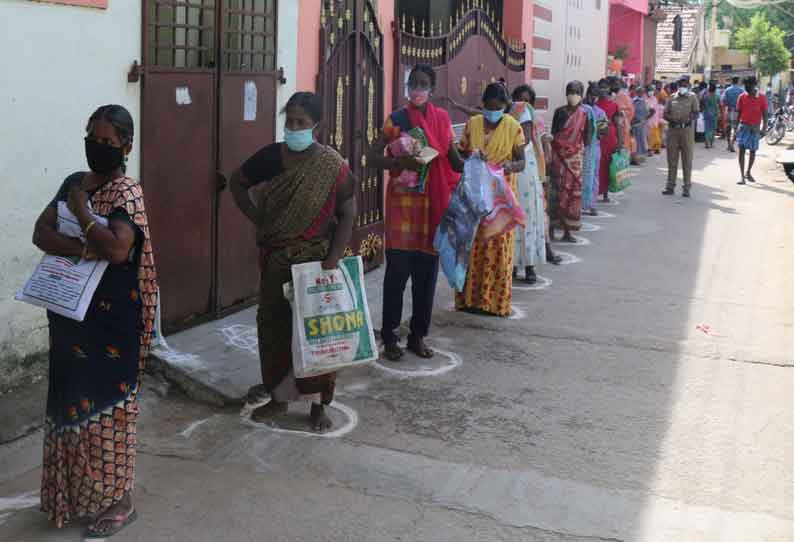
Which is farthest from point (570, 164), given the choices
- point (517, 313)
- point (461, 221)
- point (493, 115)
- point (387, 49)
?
point (461, 221)

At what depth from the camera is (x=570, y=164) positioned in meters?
10.5

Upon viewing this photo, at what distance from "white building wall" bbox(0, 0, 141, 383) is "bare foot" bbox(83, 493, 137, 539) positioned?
1369 mm

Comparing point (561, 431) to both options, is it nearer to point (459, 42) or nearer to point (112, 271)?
point (112, 271)

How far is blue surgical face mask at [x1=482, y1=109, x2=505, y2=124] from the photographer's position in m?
6.73

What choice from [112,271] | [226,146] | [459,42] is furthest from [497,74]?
[112,271]

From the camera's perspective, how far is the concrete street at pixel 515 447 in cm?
394

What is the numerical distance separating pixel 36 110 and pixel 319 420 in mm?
1994

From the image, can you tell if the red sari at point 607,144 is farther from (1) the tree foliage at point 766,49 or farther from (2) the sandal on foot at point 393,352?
(1) the tree foliage at point 766,49

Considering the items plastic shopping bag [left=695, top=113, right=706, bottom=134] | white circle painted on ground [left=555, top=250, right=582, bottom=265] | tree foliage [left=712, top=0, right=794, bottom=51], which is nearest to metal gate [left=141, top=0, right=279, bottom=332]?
white circle painted on ground [left=555, top=250, right=582, bottom=265]

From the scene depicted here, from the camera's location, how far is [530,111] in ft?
26.0

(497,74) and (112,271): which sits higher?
(497,74)

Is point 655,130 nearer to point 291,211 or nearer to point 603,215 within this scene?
point 603,215

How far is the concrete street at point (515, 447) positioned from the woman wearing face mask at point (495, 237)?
0.15m

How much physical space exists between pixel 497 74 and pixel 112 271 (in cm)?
948
